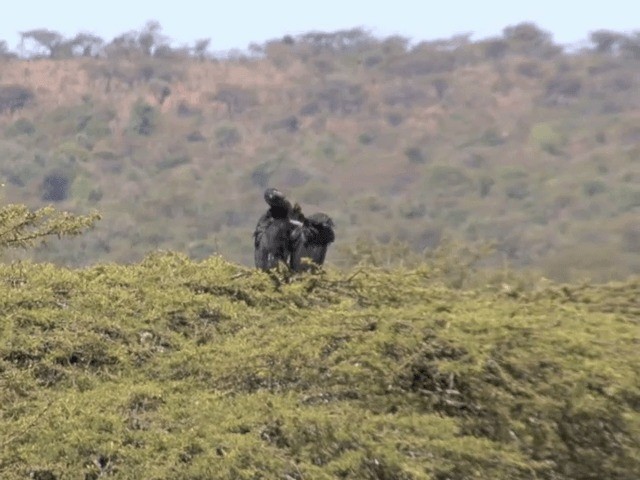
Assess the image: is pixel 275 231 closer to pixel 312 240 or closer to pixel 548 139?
pixel 312 240

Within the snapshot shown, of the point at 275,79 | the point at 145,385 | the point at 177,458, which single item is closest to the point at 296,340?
the point at 145,385

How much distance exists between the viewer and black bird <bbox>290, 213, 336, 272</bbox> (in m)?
11.4

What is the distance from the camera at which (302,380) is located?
901cm

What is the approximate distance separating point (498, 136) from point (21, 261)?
90186 mm

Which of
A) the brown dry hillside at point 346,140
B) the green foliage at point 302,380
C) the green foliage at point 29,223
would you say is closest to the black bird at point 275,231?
the green foliage at point 302,380

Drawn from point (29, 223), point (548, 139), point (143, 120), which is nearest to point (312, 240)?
point (29, 223)

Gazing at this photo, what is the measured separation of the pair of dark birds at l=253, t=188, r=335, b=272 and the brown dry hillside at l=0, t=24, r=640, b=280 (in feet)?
160

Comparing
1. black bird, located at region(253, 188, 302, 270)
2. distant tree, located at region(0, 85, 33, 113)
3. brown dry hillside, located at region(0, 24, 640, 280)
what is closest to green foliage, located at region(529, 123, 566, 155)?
brown dry hillside, located at region(0, 24, 640, 280)

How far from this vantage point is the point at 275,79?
364 feet

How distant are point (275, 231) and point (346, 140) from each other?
89.2m

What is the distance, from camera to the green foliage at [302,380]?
314 inches

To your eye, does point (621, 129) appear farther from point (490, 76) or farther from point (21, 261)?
point (21, 261)

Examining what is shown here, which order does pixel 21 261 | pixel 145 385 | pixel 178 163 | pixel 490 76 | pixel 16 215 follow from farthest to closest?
pixel 490 76, pixel 178 163, pixel 21 261, pixel 16 215, pixel 145 385

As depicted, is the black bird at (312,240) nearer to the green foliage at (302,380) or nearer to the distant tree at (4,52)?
the green foliage at (302,380)
